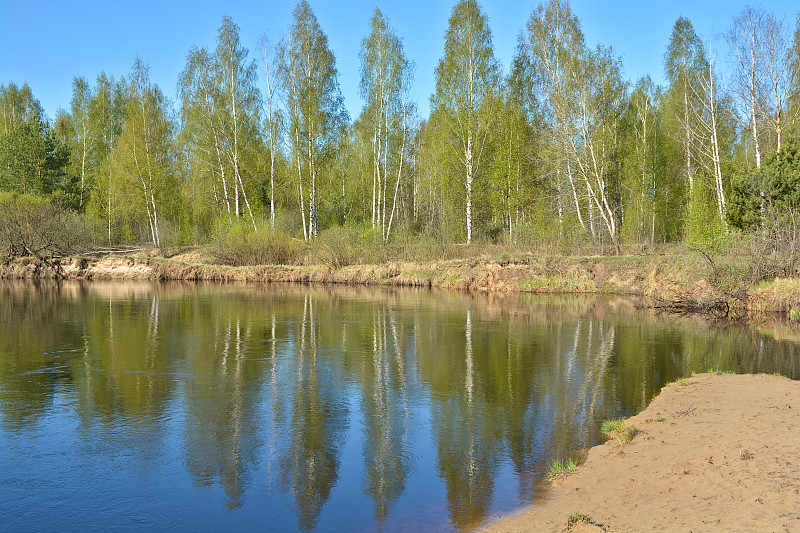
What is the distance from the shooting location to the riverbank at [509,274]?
22.2 meters

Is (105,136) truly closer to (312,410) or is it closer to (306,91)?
(306,91)

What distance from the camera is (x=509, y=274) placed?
109 feet

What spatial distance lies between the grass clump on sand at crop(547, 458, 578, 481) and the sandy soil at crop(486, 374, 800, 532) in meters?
0.09

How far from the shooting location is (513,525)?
19.2ft

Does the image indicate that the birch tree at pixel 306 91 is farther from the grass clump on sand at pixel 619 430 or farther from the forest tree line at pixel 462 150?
the grass clump on sand at pixel 619 430

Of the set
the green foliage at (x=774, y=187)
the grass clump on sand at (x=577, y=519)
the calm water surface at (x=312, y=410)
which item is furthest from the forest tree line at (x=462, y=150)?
the grass clump on sand at (x=577, y=519)

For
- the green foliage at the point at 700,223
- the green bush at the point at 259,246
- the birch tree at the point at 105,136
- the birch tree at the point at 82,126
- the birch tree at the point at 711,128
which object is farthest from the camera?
the birch tree at the point at 82,126

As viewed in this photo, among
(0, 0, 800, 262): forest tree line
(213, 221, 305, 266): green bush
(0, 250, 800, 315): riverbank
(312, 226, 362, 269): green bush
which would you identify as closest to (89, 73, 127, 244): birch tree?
(0, 0, 800, 262): forest tree line

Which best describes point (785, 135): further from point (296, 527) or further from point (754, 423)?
point (296, 527)

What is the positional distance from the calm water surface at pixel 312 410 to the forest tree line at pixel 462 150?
1269 cm

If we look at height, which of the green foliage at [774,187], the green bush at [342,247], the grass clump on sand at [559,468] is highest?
the green foliage at [774,187]

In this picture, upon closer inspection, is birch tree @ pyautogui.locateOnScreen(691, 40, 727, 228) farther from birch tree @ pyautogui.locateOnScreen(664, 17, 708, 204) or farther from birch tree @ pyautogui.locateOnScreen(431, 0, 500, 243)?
birch tree @ pyautogui.locateOnScreen(431, 0, 500, 243)

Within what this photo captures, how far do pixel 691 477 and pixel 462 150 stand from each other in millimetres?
32725

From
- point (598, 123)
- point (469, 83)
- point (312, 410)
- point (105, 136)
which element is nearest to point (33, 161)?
point (105, 136)
